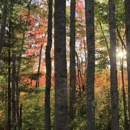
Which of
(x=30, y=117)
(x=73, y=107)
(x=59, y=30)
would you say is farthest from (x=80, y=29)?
(x=59, y=30)

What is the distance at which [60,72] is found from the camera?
3959 millimetres

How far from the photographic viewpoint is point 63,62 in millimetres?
3990

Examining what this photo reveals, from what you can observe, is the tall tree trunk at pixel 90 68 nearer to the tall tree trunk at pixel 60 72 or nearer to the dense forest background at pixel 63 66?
the dense forest background at pixel 63 66

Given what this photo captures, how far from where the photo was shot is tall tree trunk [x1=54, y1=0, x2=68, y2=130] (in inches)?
154

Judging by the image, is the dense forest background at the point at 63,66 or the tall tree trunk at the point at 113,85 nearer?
the dense forest background at the point at 63,66

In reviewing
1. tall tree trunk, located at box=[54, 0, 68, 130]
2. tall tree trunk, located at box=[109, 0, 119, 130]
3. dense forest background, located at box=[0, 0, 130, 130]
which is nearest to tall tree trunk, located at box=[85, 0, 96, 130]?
dense forest background, located at box=[0, 0, 130, 130]

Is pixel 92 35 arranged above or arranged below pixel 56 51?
above

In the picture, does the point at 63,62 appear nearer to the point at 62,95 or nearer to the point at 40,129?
the point at 62,95

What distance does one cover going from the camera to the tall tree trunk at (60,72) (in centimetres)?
391

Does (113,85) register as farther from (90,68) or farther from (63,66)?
(63,66)

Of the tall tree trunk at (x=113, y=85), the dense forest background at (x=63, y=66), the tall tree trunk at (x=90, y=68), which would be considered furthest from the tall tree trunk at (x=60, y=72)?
the tall tree trunk at (x=113, y=85)

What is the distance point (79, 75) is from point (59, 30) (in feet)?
77.2

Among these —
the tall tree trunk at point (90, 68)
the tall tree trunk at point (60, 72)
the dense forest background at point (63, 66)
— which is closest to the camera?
the tall tree trunk at point (60, 72)

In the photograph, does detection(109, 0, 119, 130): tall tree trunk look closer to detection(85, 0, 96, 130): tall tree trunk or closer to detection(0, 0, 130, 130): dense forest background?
detection(0, 0, 130, 130): dense forest background
